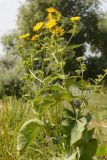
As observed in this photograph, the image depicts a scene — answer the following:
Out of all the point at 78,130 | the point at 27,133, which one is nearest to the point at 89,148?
the point at 78,130

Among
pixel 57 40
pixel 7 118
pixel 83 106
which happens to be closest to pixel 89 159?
pixel 83 106

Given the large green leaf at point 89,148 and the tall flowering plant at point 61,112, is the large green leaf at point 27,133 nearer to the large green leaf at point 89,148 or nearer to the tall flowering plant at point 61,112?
the tall flowering plant at point 61,112

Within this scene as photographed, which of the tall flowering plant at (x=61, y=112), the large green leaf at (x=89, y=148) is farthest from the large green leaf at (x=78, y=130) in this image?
the large green leaf at (x=89, y=148)

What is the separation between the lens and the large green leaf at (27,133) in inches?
88.4

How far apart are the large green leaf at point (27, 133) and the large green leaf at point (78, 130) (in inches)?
6.8

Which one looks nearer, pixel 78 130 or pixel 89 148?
pixel 78 130

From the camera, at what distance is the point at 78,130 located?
7.12 ft

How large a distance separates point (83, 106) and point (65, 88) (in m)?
0.14

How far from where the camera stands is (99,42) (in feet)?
74.3

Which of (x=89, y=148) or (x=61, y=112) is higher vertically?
(x=61, y=112)

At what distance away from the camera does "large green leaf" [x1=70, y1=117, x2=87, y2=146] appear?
7.09ft

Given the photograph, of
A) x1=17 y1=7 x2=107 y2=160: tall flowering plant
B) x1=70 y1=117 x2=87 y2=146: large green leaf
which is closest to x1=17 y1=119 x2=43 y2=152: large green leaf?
x1=17 y1=7 x2=107 y2=160: tall flowering plant

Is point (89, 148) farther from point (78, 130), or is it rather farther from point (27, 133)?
point (27, 133)

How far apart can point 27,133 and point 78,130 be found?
268 mm
